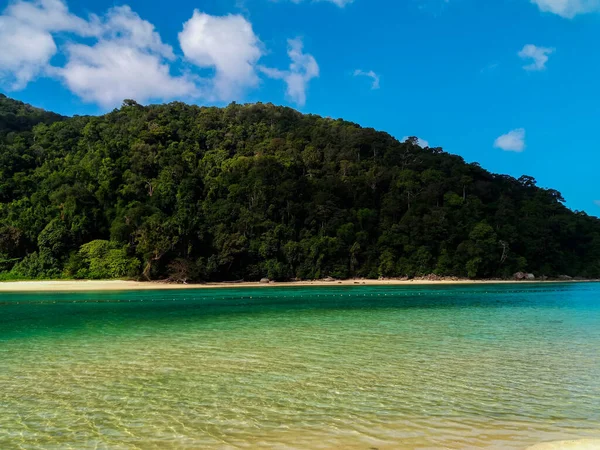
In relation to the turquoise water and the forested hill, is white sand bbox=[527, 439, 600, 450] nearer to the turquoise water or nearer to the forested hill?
the turquoise water

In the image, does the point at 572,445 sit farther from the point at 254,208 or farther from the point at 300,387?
the point at 254,208

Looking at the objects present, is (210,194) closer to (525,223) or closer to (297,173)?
(297,173)

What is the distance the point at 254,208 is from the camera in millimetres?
67625

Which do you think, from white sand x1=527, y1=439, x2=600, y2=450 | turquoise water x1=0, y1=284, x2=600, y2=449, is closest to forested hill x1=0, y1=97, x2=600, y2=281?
turquoise water x1=0, y1=284, x2=600, y2=449

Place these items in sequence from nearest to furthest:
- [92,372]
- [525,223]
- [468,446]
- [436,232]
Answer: [468,446]
[92,372]
[436,232]
[525,223]

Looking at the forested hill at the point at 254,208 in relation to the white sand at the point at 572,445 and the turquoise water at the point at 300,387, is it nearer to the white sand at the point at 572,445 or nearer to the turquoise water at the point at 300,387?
the turquoise water at the point at 300,387

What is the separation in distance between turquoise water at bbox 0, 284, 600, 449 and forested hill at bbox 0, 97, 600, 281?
40998 mm

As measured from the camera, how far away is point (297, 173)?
261ft

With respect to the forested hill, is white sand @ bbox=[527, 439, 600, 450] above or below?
below

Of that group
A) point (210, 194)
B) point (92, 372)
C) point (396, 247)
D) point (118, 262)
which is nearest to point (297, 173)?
point (210, 194)

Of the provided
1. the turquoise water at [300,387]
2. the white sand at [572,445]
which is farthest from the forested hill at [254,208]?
the white sand at [572,445]

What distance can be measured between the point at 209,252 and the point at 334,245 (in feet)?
59.1

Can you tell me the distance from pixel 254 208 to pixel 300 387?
198 ft

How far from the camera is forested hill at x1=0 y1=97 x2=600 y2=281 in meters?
56.9
